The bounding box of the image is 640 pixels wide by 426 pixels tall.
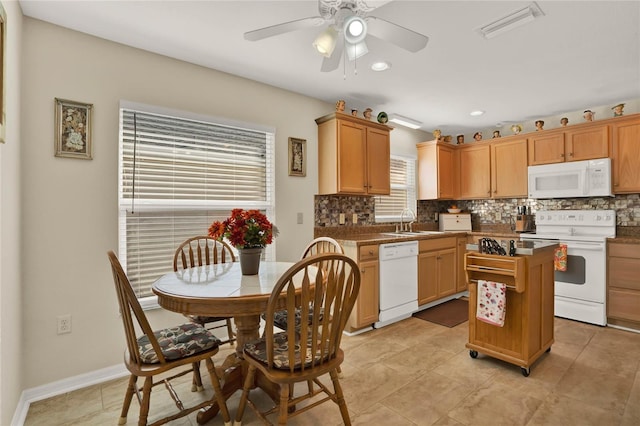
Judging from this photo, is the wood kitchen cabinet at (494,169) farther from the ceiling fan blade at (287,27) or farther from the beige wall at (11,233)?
the beige wall at (11,233)

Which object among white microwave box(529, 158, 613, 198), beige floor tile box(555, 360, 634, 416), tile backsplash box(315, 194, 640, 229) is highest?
white microwave box(529, 158, 613, 198)

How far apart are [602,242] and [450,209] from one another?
6.52 ft

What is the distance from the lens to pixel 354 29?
65.6 inches

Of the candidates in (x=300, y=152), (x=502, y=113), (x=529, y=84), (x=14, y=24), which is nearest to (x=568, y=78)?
(x=529, y=84)

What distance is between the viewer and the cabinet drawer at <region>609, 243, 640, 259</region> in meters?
3.18

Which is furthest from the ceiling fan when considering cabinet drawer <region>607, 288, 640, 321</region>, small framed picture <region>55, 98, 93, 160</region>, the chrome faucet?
cabinet drawer <region>607, 288, 640, 321</region>

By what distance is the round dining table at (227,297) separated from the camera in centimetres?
154

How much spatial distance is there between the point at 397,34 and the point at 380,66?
1.12 m

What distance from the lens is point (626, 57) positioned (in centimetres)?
265

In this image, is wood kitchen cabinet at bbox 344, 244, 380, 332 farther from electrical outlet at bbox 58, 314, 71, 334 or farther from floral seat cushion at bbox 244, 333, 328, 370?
electrical outlet at bbox 58, 314, 71, 334

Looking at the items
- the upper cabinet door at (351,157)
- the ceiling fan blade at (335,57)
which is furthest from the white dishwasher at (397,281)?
the ceiling fan blade at (335,57)

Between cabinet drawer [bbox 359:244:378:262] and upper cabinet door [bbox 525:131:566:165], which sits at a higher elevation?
upper cabinet door [bbox 525:131:566:165]

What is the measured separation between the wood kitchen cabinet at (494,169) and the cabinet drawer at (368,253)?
234cm

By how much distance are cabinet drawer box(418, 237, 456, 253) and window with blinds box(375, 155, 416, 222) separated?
2.46 ft
